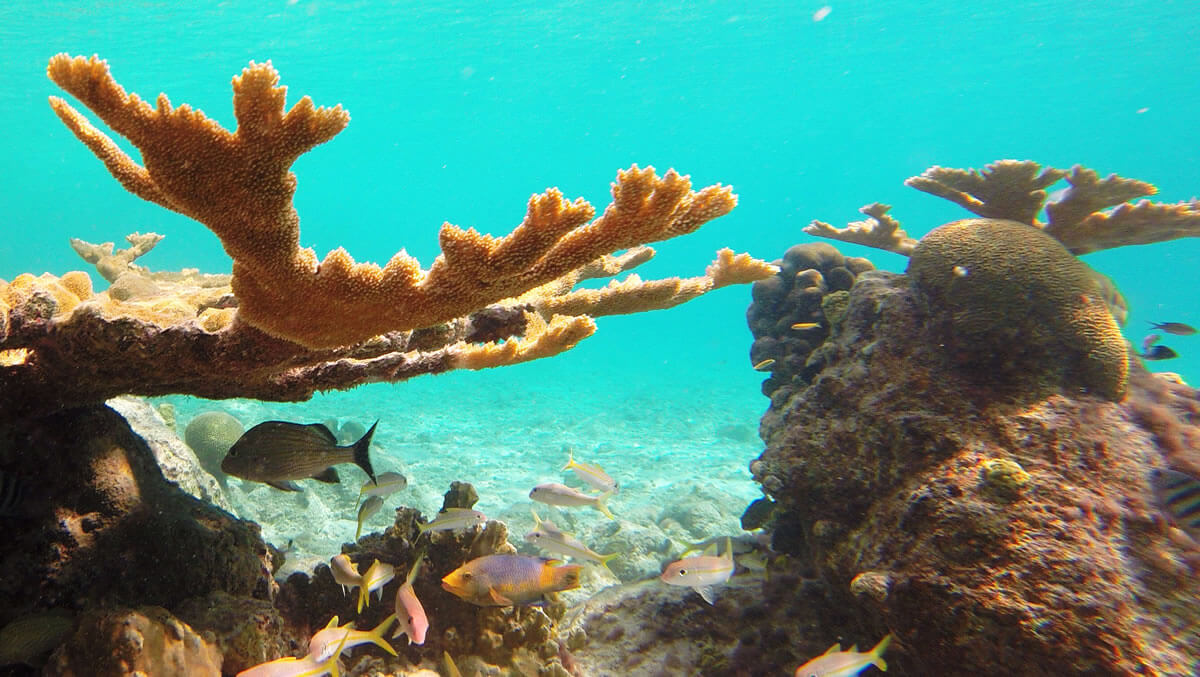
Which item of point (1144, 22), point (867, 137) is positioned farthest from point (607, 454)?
point (867, 137)

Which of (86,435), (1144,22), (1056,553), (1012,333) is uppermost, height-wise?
(1144,22)

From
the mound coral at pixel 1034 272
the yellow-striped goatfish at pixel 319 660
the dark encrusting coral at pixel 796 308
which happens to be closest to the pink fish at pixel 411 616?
the yellow-striped goatfish at pixel 319 660

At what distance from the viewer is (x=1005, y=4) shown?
119 feet

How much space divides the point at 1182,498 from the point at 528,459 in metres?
14.2

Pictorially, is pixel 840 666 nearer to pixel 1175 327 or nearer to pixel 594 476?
pixel 594 476

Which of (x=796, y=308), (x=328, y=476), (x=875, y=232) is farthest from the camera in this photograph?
(x=796, y=308)

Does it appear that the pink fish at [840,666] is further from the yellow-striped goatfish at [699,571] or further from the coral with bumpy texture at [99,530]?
the coral with bumpy texture at [99,530]

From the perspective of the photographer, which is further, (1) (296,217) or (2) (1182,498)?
(2) (1182,498)

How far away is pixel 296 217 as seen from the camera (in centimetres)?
156

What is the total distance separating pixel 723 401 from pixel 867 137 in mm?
61357

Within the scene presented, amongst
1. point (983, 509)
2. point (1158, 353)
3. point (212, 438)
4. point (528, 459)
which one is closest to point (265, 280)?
point (983, 509)

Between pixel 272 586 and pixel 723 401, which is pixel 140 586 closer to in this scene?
pixel 272 586

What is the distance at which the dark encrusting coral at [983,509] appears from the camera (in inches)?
124

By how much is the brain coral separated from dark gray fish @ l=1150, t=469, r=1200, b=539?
2.46ft
